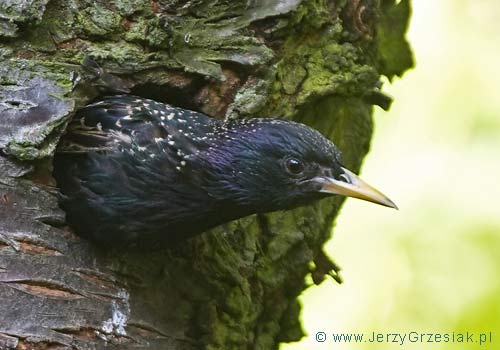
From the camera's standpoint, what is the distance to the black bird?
3521 mm

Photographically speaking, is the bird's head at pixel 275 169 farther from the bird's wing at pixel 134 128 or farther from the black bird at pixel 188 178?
the bird's wing at pixel 134 128

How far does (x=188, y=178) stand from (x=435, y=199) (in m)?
2.32

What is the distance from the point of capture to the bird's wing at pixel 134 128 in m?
3.59

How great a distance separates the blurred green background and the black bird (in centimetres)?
161

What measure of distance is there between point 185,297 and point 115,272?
15.4 inches

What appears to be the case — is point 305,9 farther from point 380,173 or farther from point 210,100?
point 380,173

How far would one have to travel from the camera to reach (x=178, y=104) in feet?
13.0

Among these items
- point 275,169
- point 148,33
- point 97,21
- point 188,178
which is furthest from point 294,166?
point 97,21

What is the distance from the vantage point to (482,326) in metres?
4.78

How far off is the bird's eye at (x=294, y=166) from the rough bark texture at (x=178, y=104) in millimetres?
374

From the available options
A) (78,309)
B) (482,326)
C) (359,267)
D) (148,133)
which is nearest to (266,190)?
(148,133)
